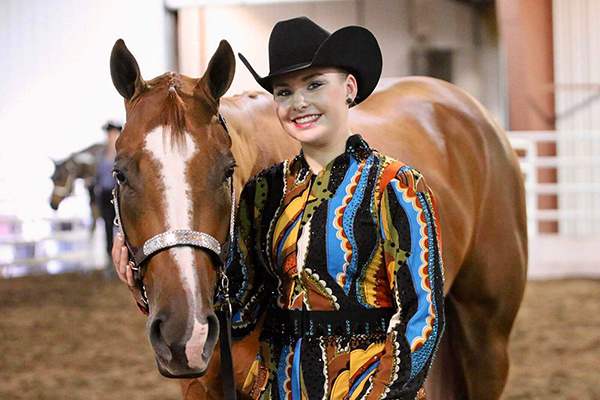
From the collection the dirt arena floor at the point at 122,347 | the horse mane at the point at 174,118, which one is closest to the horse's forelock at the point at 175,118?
the horse mane at the point at 174,118

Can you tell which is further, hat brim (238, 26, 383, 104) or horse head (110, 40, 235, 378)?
hat brim (238, 26, 383, 104)

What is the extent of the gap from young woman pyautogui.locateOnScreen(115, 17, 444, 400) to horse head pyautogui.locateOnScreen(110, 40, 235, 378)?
0.55 feet

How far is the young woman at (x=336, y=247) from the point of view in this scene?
1.42 metres

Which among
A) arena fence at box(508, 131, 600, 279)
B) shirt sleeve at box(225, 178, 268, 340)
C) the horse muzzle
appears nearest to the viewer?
the horse muzzle

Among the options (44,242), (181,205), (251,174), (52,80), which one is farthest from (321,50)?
(52,80)

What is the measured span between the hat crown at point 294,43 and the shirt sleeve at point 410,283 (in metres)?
0.35

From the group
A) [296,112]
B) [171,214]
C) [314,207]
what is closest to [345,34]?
[296,112]

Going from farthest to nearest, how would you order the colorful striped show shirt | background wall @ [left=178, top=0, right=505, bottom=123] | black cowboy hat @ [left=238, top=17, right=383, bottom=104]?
background wall @ [left=178, top=0, right=505, bottom=123] < black cowboy hat @ [left=238, top=17, right=383, bottom=104] < the colorful striped show shirt

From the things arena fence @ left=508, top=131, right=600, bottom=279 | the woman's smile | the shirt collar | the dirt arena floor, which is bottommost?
the dirt arena floor

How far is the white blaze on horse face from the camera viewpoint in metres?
1.30

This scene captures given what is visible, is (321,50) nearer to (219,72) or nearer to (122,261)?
(219,72)

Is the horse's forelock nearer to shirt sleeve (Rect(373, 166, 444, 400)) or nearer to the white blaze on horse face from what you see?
the white blaze on horse face

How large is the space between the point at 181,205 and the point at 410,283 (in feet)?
1.59

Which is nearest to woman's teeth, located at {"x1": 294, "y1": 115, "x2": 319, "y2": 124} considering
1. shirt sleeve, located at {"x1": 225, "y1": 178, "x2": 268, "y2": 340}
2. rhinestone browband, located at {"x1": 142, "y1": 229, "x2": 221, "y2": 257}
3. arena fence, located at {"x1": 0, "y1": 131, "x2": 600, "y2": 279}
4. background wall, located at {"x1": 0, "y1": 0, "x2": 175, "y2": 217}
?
shirt sleeve, located at {"x1": 225, "y1": 178, "x2": 268, "y2": 340}
